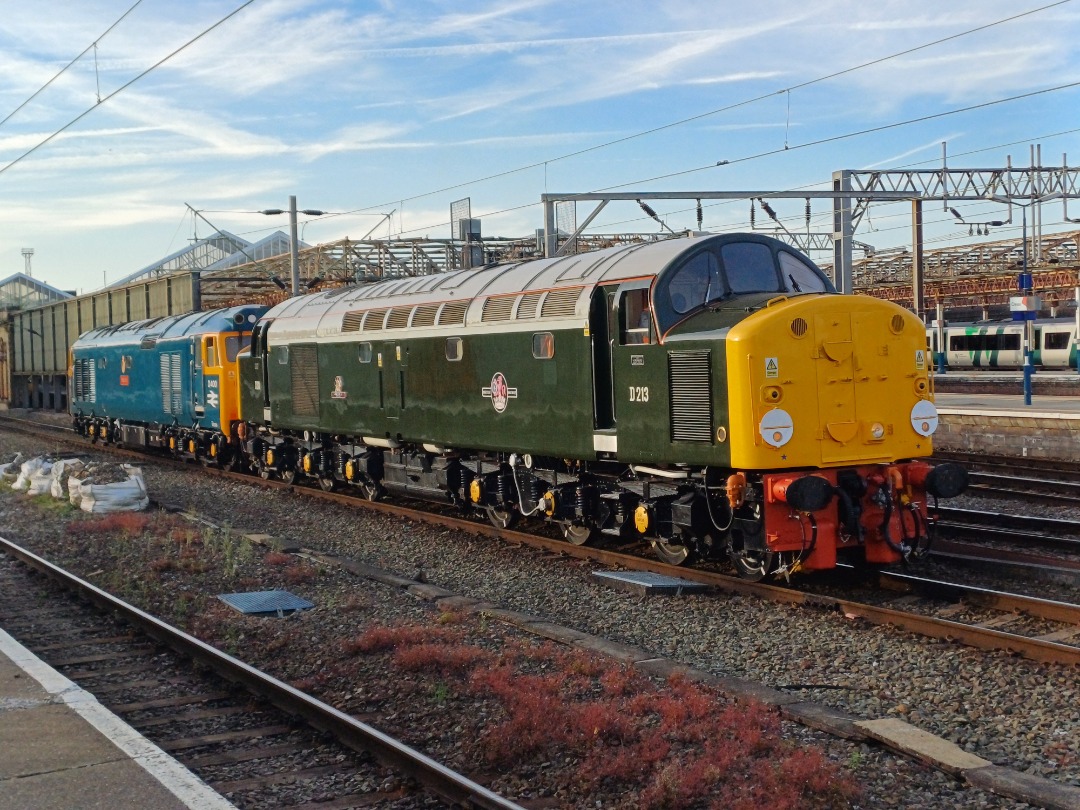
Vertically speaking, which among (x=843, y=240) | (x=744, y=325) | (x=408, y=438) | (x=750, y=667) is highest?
(x=843, y=240)

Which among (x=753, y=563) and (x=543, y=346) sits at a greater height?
(x=543, y=346)

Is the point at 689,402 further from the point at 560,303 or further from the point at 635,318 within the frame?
the point at 560,303

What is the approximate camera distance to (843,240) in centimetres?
3041

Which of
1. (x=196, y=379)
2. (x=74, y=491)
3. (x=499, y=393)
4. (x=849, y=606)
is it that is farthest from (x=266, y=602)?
(x=196, y=379)

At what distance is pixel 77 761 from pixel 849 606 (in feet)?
21.6

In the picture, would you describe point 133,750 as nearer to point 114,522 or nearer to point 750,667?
point 750,667

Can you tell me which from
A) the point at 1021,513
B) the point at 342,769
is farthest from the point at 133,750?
the point at 1021,513

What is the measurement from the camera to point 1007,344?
172 feet

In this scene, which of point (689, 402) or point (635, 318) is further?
point (635, 318)

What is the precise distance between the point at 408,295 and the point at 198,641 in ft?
27.7

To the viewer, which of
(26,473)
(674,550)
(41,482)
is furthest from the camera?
(26,473)

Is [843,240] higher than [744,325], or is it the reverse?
[843,240]

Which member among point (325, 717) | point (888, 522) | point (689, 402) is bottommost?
point (325, 717)

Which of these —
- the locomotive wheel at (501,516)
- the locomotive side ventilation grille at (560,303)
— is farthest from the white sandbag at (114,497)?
the locomotive side ventilation grille at (560,303)
